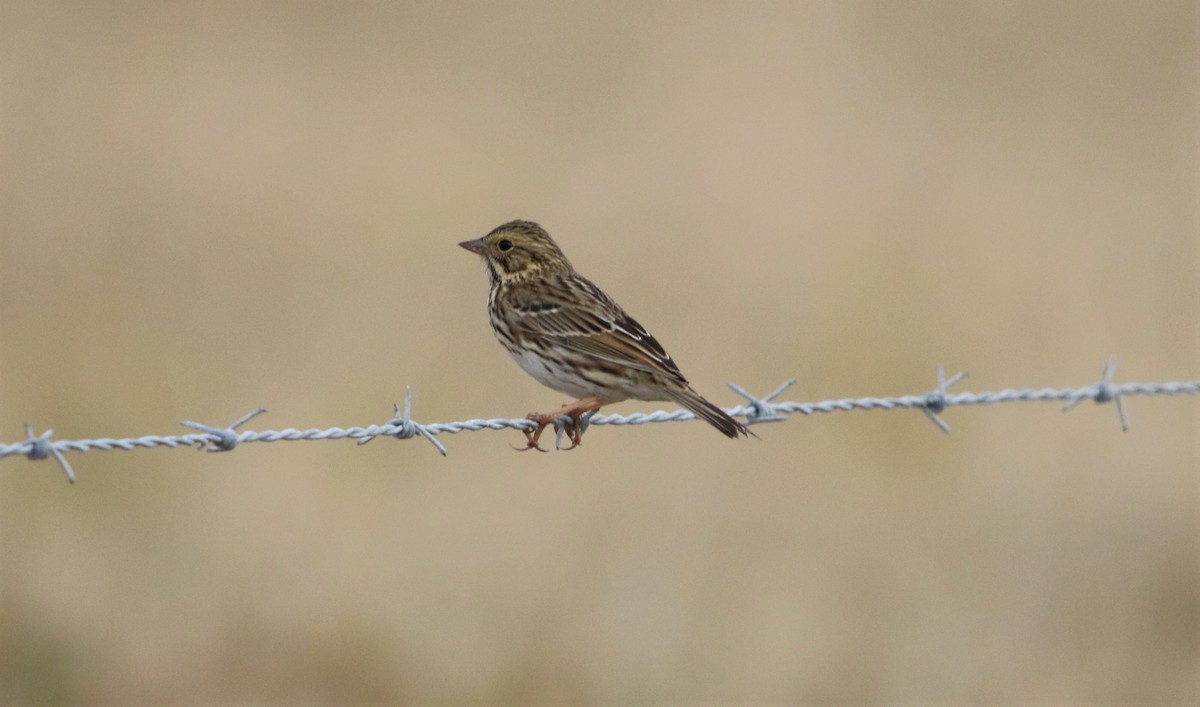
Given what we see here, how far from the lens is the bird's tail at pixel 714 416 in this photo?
6.58m

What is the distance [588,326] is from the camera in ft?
24.8

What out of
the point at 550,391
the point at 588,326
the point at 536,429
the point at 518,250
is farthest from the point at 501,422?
Result: the point at 550,391

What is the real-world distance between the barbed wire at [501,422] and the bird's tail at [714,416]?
6 cm

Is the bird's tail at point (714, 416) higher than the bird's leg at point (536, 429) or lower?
higher

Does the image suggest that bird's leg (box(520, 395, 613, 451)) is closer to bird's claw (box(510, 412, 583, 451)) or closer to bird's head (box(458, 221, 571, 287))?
bird's claw (box(510, 412, 583, 451))

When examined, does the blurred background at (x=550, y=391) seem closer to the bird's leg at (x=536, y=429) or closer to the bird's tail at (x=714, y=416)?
the bird's leg at (x=536, y=429)

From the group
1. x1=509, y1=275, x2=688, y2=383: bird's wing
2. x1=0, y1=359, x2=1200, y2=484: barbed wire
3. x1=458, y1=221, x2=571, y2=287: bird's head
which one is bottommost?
x1=0, y1=359, x2=1200, y2=484: barbed wire

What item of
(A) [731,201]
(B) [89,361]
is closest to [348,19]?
(A) [731,201]

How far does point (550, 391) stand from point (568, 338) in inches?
119

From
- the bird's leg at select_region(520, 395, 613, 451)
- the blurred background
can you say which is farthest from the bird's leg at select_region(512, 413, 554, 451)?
the blurred background

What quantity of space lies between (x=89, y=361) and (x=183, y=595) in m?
2.00

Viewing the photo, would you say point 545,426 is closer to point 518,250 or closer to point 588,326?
point 588,326

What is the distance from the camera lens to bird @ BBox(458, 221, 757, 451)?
23.3 feet

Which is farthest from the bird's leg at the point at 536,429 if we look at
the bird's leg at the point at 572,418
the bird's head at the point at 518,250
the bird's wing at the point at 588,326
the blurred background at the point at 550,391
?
the blurred background at the point at 550,391
